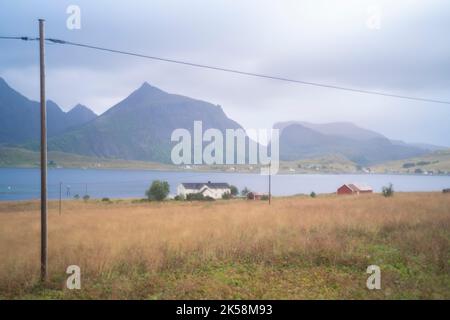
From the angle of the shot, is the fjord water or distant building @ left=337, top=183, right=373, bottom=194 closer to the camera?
distant building @ left=337, top=183, right=373, bottom=194

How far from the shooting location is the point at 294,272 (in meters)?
8.45

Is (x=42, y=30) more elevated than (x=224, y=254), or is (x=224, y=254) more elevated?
(x=42, y=30)

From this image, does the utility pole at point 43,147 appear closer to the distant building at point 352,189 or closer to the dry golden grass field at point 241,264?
the dry golden grass field at point 241,264

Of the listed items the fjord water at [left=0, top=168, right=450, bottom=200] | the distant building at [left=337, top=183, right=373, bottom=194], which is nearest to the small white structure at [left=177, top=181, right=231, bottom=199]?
the fjord water at [left=0, top=168, right=450, bottom=200]

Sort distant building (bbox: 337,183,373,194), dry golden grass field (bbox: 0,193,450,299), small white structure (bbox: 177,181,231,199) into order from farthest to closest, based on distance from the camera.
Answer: small white structure (bbox: 177,181,231,199) < distant building (bbox: 337,183,373,194) < dry golden grass field (bbox: 0,193,450,299)

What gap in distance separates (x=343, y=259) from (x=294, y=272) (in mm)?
1690

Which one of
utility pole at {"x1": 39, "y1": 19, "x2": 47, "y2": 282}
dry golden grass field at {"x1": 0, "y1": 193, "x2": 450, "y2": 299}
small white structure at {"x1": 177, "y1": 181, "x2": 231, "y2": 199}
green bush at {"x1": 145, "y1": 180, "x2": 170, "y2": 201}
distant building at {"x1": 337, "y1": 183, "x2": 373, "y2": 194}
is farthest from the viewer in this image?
small white structure at {"x1": 177, "y1": 181, "x2": 231, "y2": 199}

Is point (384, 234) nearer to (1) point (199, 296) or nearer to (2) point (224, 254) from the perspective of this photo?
(2) point (224, 254)

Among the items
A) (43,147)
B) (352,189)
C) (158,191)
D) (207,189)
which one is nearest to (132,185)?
(207,189)

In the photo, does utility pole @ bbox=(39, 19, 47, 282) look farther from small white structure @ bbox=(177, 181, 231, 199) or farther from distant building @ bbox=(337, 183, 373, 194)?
small white structure @ bbox=(177, 181, 231, 199)

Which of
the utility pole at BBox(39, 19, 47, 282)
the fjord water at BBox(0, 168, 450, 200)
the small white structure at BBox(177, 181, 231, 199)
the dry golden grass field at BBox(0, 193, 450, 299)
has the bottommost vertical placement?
the fjord water at BBox(0, 168, 450, 200)

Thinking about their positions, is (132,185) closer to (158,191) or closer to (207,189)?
(207,189)

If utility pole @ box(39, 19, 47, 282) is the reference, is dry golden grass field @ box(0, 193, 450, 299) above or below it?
below
